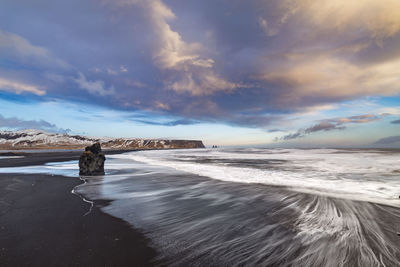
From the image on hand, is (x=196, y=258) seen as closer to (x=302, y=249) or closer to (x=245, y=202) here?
(x=302, y=249)

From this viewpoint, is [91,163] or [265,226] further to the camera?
[91,163]

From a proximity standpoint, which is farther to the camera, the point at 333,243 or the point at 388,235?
the point at 388,235

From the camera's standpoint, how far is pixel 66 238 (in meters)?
4.45

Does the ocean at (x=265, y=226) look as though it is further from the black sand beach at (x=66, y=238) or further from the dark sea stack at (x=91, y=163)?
the dark sea stack at (x=91, y=163)

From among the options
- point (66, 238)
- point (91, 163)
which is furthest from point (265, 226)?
point (91, 163)

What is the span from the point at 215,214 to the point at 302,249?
9.71ft

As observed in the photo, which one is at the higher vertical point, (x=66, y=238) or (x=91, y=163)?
(x=91, y=163)

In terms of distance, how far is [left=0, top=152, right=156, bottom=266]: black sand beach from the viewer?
11.8 ft

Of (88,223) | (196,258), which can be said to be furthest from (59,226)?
(196,258)

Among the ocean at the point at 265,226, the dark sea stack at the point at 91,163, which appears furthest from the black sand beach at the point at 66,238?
the dark sea stack at the point at 91,163

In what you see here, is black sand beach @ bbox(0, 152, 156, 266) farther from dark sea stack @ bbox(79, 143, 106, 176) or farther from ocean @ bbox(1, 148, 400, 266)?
dark sea stack @ bbox(79, 143, 106, 176)

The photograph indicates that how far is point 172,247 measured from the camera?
4.23m

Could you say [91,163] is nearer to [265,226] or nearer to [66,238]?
[66,238]

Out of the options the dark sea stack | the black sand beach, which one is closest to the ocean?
the black sand beach
